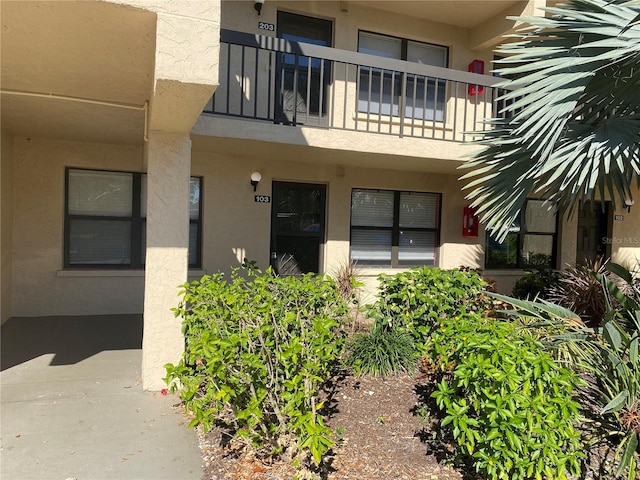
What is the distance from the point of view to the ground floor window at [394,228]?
28.9 feet

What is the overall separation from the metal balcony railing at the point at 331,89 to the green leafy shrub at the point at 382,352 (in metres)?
3.26

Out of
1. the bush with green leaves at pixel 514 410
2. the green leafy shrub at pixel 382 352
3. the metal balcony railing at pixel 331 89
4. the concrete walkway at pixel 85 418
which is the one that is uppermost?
the metal balcony railing at pixel 331 89

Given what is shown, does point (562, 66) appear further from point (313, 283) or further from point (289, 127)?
point (289, 127)

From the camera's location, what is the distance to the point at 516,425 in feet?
8.00

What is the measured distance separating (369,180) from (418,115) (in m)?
1.73

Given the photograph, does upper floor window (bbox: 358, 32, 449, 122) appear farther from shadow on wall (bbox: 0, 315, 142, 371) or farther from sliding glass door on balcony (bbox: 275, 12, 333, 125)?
shadow on wall (bbox: 0, 315, 142, 371)

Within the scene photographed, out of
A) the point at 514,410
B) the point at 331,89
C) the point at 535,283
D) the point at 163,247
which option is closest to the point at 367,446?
the point at 514,410

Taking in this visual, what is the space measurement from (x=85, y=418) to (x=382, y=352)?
3.03m

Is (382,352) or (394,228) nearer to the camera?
(382,352)

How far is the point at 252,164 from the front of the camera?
784cm

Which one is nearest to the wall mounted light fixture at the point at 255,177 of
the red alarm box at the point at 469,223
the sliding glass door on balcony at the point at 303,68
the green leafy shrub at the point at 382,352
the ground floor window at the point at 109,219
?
the ground floor window at the point at 109,219

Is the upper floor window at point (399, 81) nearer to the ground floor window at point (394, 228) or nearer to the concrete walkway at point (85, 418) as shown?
the ground floor window at point (394, 228)

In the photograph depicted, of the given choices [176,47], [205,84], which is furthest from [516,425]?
[176,47]

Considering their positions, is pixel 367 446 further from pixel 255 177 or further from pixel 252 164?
pixel 252 164
